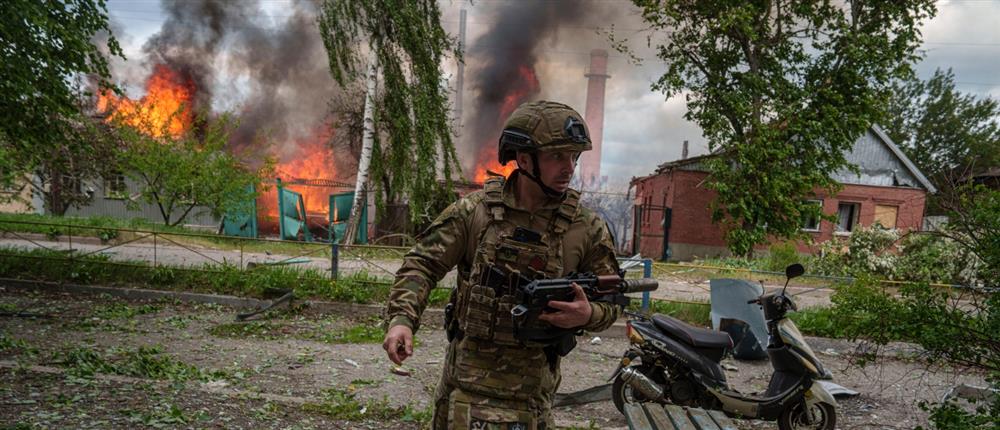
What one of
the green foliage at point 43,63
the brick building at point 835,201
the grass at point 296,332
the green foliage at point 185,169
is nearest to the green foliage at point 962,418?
the grass at point 296,332

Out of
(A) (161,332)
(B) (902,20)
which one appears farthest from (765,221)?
(A) (161,332)

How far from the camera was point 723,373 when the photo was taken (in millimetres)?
4621

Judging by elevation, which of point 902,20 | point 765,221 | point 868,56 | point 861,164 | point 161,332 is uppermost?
point 902,20

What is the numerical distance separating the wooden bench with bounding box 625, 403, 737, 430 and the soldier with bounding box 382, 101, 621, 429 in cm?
75

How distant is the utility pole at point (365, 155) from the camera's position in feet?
50.9

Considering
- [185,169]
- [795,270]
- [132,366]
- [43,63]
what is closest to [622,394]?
[795,270]

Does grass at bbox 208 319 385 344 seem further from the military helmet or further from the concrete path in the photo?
the military helmet

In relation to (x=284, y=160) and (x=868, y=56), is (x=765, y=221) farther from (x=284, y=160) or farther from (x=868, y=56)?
(x=284, y=160)

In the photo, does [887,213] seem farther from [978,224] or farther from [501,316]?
[501,316]

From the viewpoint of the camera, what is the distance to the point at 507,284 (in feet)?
7.59

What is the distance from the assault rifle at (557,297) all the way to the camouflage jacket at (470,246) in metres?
0.07

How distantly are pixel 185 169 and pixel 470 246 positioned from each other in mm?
15025

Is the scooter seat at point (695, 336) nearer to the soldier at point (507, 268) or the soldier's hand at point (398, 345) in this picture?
the soldier at point (507, 268)

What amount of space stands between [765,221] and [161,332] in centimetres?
1698
